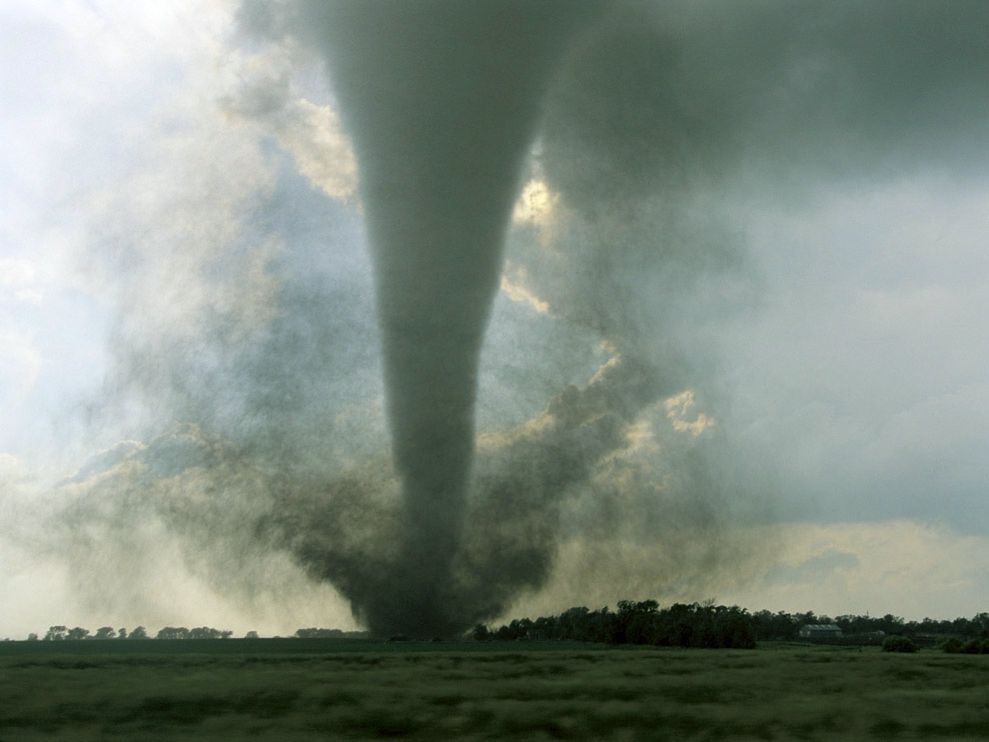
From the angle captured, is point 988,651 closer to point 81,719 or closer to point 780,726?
point 780,726

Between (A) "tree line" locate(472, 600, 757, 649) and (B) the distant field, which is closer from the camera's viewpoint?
(B) the distant field

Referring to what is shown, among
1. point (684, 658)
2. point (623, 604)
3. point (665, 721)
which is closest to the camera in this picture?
point (665, 721)

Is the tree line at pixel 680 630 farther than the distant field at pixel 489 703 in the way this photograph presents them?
Yes

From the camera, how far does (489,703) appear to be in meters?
23.1

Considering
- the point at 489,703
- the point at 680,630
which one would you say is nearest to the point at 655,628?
the point at 680,630

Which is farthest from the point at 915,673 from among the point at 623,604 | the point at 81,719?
the point at 623,604

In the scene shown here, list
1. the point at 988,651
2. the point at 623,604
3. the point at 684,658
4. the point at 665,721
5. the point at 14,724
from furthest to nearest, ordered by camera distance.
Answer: the point at 623,604 → the point at 988,651 → the point at 684,658 → the point at 665,721 → the point at 14,724

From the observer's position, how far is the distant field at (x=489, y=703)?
807 inches

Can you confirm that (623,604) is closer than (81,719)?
No

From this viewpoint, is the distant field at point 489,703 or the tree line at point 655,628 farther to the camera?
the tree line at point 655,628

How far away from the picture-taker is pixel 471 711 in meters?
22.2

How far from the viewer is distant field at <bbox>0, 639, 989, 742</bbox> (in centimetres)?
2050

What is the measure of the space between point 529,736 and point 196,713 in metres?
7.66

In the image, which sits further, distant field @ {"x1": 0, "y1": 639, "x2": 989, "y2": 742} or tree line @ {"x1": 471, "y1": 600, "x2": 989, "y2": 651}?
tree line @ {"x1": 471, "y1": 600, "x2": 989, "y2": 651}
